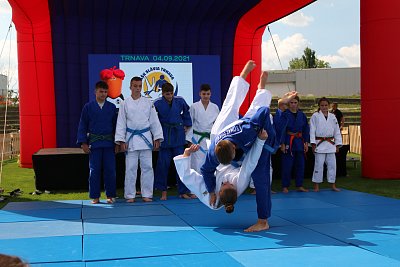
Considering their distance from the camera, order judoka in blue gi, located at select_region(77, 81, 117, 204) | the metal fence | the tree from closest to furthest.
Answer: judoka in blue gi, located at select_region(77, 81, 117, 204)
the metal fence
the tree

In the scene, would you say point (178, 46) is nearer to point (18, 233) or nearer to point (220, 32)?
point (220, 32)

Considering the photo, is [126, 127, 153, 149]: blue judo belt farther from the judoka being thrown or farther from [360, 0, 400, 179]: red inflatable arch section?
[360, 0, 400, 179]: red inflatable arch section

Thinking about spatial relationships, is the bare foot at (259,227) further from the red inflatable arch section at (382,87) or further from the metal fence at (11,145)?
the metal fence at (11,145)

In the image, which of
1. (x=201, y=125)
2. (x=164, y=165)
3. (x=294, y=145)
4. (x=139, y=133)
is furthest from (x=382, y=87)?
(x=139, y=133)

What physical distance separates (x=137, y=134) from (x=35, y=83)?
12.8 ft

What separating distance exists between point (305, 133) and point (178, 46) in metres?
3.79

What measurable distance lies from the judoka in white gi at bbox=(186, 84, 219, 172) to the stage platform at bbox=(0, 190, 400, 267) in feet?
2.40

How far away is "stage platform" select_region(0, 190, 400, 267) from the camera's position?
10.2 feet

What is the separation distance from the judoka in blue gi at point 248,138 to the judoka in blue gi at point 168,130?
1774 mm

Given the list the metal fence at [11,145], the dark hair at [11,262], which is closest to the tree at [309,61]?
the metal fence at [11,145]

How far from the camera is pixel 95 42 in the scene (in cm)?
888

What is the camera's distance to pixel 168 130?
5914mm

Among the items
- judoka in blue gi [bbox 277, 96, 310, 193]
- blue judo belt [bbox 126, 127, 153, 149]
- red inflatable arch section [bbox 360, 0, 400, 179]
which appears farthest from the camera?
red inflatable arch section [bbox 360, 0, 400, 179]

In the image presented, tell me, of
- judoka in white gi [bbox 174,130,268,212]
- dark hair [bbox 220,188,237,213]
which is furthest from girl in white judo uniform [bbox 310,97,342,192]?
dark hair [bbox 220,188,237,213]
